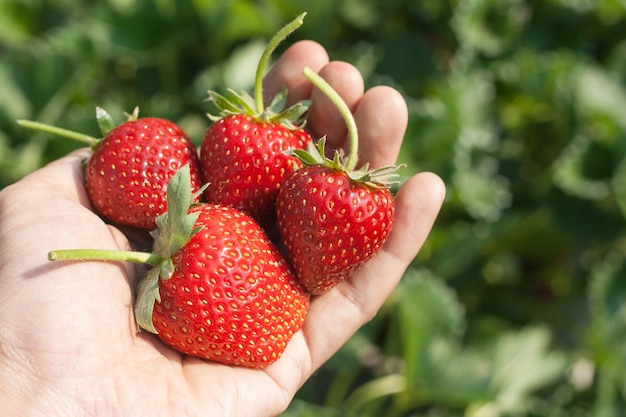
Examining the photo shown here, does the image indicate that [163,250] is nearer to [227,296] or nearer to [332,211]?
[227,296]

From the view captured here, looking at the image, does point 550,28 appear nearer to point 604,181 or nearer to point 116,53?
point 604,181

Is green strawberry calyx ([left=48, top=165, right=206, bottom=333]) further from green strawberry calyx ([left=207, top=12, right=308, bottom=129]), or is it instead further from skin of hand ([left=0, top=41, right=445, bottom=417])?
green strawberry calyx ([left=207, top=12, right=308, bottom=129])

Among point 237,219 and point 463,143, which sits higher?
point 237,219

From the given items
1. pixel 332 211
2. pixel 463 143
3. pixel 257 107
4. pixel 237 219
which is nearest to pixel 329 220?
pixel 332 211

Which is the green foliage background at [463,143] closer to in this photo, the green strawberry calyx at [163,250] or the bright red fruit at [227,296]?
the bright red fruit at [227,296]

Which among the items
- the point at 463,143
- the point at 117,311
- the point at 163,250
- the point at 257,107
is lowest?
the point at 463,143

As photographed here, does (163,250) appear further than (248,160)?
No

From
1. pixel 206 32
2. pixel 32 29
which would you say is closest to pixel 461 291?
pixel 206 32

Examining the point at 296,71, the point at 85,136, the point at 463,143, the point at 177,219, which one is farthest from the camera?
the point at 463,143
